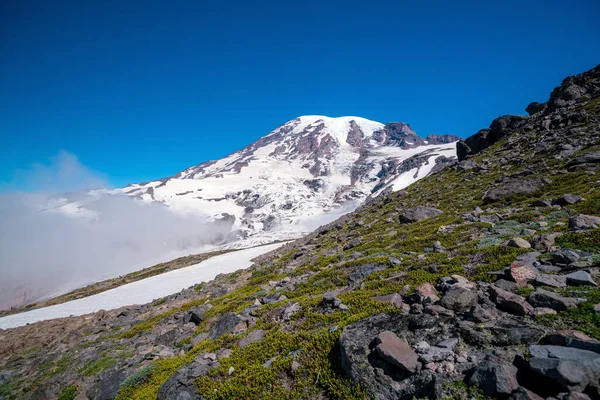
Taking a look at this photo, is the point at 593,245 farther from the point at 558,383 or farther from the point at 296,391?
the point at 296,391

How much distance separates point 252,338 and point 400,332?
529cm

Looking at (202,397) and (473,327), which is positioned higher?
(473,327)

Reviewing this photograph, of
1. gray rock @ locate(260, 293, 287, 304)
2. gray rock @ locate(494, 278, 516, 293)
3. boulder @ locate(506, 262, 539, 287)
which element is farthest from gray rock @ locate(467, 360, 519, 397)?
gray rock @ locate(260, 293, 287, 304)

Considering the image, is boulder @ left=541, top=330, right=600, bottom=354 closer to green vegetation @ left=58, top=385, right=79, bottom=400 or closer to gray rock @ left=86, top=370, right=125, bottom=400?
gray rock @ left=86, top=370, right=125, bottom=400

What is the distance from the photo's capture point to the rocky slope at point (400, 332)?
15.8ft

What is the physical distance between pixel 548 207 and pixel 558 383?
50.4ft

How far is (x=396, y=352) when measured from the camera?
5.43m

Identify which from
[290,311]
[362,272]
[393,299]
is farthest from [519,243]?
[290,311]

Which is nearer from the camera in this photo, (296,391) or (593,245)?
(296,391)

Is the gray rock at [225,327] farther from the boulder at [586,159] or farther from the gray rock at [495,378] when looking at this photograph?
the boulder at [586,159]

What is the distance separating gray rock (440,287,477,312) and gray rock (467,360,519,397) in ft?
7.28

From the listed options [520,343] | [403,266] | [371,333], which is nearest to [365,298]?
[371,333]

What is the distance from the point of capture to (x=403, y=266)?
11734 mm

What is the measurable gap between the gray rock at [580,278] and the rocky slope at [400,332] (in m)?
0.04
